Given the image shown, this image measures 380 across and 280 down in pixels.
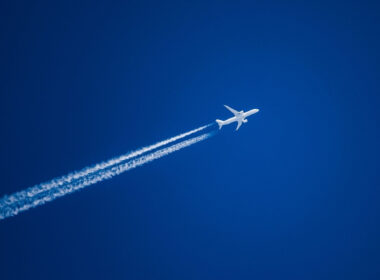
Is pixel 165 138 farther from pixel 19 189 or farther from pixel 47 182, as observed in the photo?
pixel 19 189

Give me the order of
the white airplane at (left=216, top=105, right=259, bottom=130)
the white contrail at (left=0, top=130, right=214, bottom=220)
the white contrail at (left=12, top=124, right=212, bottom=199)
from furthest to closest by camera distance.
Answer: the white airplane at (left=216, top=105, right=259, bottom=130), the white contrail at (left=12, top=124, right=212, bottom=199), the white contrail at (left=0, top=130, right=214, bottom=220)

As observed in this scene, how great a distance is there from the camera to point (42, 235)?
31.8 metres

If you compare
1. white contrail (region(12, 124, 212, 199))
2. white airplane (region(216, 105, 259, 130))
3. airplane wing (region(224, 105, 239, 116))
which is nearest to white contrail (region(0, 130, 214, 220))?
white contrail (region(12, 124, 212, 199))

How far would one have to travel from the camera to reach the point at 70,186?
107ft

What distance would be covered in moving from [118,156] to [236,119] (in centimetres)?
1485

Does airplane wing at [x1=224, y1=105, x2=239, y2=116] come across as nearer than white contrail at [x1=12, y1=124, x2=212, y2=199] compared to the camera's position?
No

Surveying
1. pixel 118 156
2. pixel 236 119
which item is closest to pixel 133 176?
pixel 118 156

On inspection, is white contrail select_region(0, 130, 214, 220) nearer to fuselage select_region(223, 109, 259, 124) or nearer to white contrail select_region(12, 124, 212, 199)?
white contrail select_region(12, 124, 212, 199)

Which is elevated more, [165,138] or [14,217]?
[165,138]

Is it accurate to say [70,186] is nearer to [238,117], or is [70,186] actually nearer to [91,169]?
[91,169]

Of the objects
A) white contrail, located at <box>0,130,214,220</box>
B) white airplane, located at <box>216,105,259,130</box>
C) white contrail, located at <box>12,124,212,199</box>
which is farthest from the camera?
white airplane, located at <box>216,105,259,130</box>

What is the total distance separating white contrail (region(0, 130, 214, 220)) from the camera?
89.1 ft

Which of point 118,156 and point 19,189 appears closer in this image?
point 19,189

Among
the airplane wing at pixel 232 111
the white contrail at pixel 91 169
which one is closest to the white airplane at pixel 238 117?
the airplane wing at pixel 232 111
